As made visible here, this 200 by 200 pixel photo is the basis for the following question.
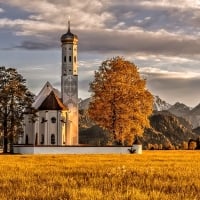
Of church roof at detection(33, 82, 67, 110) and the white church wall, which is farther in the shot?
church roof at detection(33, 82, 67, 110)

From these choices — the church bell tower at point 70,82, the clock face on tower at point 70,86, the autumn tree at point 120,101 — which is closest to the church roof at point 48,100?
the church bell tower at point 70,82

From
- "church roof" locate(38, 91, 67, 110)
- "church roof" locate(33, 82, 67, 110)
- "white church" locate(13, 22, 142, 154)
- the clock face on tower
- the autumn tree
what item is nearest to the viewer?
the autumn tree

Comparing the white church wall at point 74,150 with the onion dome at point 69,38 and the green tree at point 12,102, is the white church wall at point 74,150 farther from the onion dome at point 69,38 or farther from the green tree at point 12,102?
the onion dome at point 69,38

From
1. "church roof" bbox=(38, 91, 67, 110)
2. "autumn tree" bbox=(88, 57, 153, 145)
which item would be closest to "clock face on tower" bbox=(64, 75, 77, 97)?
"church roof" bbox=(38, 91, 67, 110)

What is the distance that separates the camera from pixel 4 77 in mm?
89062

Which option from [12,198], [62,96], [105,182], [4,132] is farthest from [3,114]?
[12,198]

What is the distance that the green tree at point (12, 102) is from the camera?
8725 centimetres

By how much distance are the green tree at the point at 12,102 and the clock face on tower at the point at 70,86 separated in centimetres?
2553

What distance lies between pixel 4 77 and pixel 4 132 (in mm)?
8679

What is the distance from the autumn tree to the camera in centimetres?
8669

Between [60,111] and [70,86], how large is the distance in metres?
11.3

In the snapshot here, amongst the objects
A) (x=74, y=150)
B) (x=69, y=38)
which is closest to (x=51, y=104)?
(x=69, y=38)

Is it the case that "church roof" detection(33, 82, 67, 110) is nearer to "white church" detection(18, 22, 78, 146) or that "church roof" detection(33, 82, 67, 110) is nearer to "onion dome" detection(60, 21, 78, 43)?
"white church" detection(18, 22, 78, 146)

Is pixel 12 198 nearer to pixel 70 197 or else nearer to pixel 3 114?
pixel 70 197
